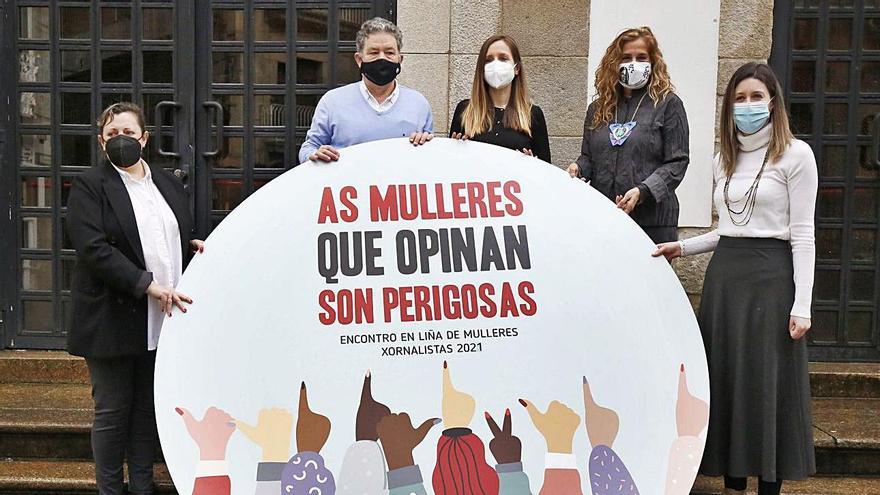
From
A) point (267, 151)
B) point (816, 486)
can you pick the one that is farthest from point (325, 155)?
point (816, 486)

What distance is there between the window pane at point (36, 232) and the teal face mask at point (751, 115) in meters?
4.06

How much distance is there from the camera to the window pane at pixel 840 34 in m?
4.92

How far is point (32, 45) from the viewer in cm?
508

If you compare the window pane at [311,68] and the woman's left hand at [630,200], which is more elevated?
the window pane at [311,68]

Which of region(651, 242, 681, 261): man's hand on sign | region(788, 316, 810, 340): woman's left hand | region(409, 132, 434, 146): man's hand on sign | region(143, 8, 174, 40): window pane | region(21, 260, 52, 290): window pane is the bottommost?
region(21, 260, 52, 290): window pane

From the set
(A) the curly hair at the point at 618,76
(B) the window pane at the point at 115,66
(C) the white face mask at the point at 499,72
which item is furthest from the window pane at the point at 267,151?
(A) the curly hair at the point at 618,76

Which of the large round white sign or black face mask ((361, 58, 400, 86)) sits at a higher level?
black face mask ((361, 58, 400, 86))

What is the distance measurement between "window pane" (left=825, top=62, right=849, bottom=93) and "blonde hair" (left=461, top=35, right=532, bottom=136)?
7.81 ft

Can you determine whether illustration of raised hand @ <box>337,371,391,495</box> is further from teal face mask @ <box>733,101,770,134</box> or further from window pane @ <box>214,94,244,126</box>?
window pane @ <box>214,94,244,126</box>

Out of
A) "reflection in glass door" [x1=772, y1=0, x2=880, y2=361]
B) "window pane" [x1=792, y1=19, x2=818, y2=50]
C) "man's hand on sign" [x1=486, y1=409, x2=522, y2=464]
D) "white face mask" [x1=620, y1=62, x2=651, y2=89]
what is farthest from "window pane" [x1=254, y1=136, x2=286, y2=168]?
"window pane" [x1=792, y1=19, x2=818, y2=50]

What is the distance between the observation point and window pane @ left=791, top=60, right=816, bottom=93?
4949mm

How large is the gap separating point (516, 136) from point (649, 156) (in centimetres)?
54

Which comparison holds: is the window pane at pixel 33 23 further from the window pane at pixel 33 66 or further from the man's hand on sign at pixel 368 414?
the man's hand on sign at pixel 368 414

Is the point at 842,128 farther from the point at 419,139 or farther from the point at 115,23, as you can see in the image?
the point at 115,23
